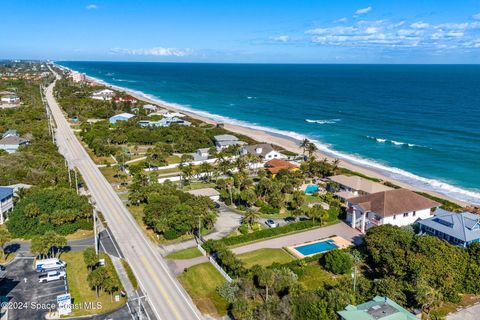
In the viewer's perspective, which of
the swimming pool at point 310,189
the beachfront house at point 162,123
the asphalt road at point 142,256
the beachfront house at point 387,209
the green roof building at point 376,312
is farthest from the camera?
the beachfront house at point 162,123

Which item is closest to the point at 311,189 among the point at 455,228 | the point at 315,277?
the point at 455,228

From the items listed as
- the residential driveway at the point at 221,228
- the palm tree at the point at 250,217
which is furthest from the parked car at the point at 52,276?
the palm tree at the point at 250,217

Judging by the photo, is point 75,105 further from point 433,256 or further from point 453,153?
point 433,256

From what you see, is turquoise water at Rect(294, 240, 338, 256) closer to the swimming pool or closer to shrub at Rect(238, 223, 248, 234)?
shrub at Rect(238, 223, 248, 234)

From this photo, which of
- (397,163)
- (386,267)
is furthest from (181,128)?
(386,267)

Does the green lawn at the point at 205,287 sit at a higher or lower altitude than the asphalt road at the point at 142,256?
lower

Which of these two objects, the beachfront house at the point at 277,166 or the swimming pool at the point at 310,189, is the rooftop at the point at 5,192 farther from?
the swimming pool at the point at 310,189
